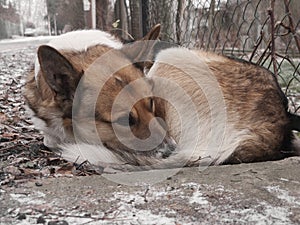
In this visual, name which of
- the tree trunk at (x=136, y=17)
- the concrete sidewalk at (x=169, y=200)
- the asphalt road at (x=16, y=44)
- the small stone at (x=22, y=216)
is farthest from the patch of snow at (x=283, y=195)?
the asphalt road at (x=16, y=44)

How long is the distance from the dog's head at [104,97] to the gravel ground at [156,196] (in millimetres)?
291

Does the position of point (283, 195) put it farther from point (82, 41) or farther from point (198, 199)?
point (82, 41)

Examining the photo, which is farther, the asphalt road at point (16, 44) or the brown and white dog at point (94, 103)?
the asphalt road at point (16, 44)

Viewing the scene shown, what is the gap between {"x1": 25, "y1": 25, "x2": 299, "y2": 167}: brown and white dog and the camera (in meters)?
2.25

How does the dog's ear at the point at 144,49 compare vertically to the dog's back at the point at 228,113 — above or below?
above

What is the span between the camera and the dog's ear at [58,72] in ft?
7.50

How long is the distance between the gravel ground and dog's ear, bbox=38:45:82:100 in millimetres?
506

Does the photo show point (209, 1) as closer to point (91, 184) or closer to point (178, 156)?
point (178, 156)

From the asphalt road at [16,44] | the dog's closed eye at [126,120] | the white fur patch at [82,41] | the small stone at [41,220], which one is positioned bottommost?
the asphalt road at [16,44]

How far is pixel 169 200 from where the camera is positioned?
1.67 m

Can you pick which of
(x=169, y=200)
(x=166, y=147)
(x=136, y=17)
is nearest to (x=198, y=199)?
(x=169, y=200)

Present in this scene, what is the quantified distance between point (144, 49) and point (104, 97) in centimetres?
55

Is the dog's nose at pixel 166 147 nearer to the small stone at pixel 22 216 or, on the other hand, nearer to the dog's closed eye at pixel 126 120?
the dog's closed eye at pixel 126 120

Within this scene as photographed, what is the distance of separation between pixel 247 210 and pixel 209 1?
345cm
